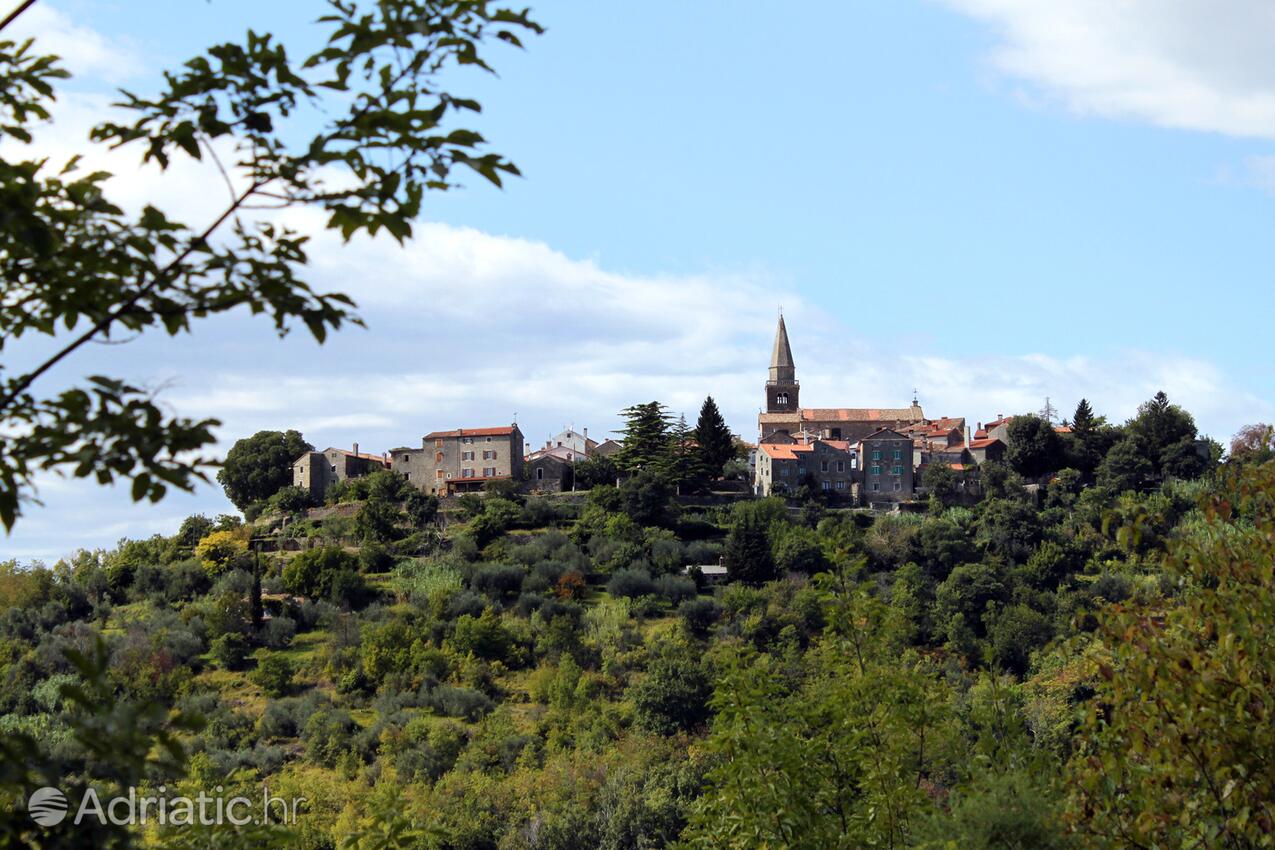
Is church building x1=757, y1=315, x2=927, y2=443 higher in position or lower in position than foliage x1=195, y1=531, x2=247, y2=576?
higher

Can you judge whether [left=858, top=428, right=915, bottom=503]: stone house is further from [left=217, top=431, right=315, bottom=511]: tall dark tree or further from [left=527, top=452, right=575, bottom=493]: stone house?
[left=217, top=431, right=315, bottom=511]: tall dark tree

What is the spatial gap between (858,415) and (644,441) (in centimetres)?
1471

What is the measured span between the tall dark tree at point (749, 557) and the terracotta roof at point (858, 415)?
1748 cm

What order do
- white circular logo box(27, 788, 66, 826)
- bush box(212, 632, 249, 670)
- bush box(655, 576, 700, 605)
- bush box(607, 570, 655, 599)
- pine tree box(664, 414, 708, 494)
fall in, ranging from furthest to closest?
pine tree box(664, 414, 708, 494) < bush box(607, 570, 655, 599) < bush box(655, 576, 700, 605) < bush box(212, 632, 249, 670) < white circular logo box(27, 788, 66, 826)

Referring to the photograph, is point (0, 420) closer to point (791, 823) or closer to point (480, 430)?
point (791, 823)

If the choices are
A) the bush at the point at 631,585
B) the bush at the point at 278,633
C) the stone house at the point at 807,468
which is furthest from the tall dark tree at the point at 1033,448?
the bush at the point at 278,633

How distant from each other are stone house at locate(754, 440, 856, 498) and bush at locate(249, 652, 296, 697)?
23642mm

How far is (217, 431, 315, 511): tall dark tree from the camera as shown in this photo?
60.9 metres

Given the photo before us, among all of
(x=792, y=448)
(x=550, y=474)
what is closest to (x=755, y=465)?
(x=792, y=448)

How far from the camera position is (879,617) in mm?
9039

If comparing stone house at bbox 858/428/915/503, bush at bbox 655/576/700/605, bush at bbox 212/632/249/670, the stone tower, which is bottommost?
bush at bbox 212/632/249/670

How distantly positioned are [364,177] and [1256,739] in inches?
188

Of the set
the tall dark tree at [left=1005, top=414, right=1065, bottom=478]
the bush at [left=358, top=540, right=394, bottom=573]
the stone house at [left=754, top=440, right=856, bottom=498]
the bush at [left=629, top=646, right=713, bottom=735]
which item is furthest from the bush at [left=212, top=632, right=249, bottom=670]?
the tall dark tree at [left=1005, top=414, right=1065, bottom=478]

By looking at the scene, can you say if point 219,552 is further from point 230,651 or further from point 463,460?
point 463,460
